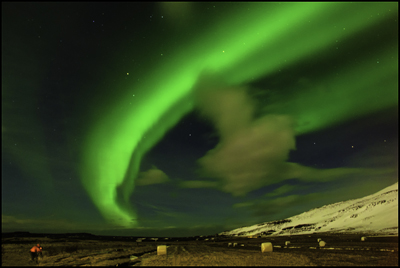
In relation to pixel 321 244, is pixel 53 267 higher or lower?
higher

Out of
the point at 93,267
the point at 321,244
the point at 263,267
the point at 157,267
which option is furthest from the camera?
the point at 321,244

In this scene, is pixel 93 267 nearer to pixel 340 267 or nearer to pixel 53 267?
pixel 53 267

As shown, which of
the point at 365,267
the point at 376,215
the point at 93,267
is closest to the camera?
the point at 365,267

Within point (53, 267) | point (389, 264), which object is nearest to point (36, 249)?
point (53, 267)

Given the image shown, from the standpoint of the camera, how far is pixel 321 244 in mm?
44719

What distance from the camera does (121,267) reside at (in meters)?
24.8

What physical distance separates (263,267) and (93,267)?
16436 mm

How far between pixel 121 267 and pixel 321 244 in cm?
3645

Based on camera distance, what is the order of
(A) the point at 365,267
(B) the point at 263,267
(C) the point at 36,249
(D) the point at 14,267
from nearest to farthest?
(A) the point at 365,267
(B) the point at 263,267
(D) the point at 14,267
(C) the point at 36,249

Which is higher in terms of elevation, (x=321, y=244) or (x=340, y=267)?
(x=340, y=267)

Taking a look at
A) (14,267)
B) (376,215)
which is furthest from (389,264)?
(376,215)

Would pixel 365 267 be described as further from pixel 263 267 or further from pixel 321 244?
pixel 321 244

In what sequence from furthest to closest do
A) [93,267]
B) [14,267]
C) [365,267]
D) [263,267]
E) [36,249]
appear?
[36,249]
[14,267]
[93,267]
[263,267]
[365,267]

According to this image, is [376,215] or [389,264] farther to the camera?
[376,215]
